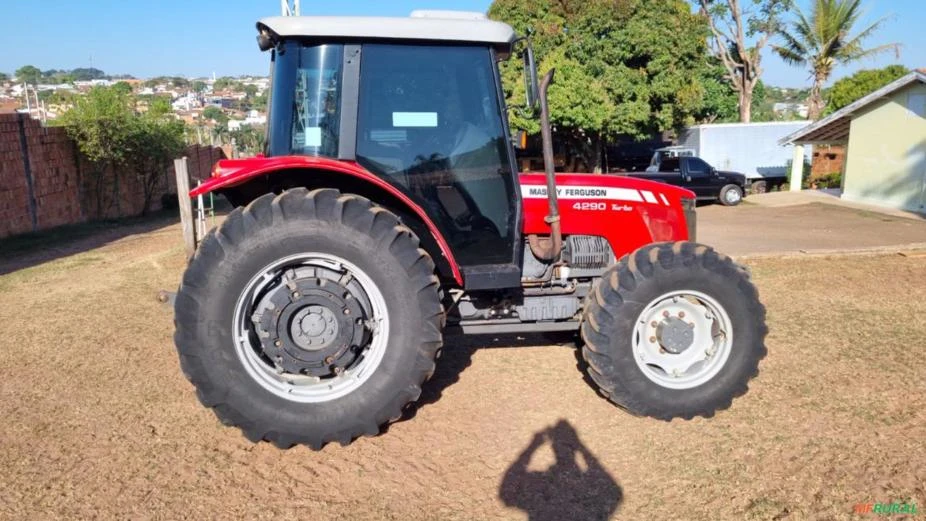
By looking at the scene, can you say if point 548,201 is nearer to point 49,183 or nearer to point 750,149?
point 49,183

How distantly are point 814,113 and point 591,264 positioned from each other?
107 ft

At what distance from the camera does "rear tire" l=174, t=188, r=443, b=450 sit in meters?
3.82

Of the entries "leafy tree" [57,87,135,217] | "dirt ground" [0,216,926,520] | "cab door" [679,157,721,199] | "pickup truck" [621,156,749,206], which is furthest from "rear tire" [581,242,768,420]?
"cab door" [679,157,721,199]

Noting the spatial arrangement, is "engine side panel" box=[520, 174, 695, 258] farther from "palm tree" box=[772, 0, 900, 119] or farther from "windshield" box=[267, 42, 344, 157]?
"palm tree" box=[772, 0, 900, 119]

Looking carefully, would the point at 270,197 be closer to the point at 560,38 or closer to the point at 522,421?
the point at 522,421

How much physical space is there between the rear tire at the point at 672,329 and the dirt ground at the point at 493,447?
18cm

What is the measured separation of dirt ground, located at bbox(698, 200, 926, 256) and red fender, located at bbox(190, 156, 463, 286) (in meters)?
7.84

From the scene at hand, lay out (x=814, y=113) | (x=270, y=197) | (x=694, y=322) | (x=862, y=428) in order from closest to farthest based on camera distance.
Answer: (x=270, y=197) < (x=862, y=428) < (x=694, y=322) < (x=814, y=113)

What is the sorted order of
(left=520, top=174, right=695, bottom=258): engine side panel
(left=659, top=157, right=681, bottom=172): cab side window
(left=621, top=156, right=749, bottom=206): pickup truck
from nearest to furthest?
(left=520, top=174, right=695, bottom=258): engine side panel → (left=621, top=156, right=749, bottom=206): pickup truck → (left=659, top=157, right=681, bottom=172): cab side window

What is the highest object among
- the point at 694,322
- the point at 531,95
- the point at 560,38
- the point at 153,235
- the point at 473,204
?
the point at 560,38

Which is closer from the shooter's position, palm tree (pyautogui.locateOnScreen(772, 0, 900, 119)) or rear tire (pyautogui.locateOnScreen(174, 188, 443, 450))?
rear tire (pyautogui.locateOnScreen(174, 188, 443, 450))

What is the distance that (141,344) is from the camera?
20.3 feet

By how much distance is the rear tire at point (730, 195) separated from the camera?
832 inches

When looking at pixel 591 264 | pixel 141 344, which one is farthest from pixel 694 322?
pixel 141 344
